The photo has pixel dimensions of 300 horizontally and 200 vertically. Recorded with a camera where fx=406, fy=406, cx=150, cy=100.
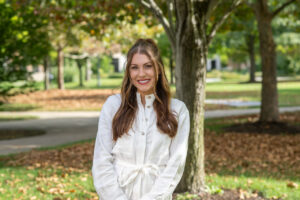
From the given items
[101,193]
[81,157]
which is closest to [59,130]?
[81,157]

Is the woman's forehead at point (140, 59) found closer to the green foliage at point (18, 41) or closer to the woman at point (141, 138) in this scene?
the woman at point (141, 138)

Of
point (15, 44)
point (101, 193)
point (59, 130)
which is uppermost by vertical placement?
point (15, 44)

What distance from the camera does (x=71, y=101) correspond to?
75.5 ft

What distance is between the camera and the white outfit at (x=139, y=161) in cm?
258

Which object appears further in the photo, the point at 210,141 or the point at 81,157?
the point at 210,141

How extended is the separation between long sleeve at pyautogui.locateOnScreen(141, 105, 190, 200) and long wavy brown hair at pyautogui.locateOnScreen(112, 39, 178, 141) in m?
0.07

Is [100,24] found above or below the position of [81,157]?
above

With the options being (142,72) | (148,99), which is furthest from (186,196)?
(142,72)

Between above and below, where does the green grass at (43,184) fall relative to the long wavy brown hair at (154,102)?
below

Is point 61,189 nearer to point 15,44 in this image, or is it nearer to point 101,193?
point 101,193

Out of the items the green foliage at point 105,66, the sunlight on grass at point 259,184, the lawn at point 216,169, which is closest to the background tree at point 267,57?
the lawn at point 216,169

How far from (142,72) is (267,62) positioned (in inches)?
371

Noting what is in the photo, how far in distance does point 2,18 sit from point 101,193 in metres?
9.58

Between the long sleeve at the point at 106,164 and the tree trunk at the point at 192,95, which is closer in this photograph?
the long sleeve at the point at 106,164
